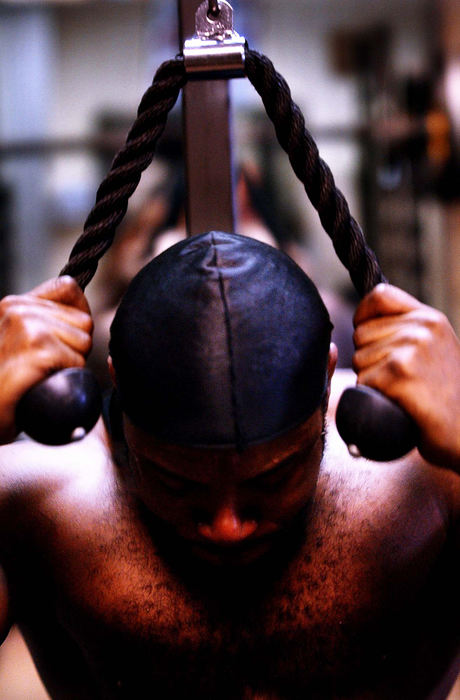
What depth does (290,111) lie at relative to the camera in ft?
1.84

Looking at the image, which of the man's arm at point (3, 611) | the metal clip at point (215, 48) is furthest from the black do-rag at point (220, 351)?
the man's arm at point (3, 611)

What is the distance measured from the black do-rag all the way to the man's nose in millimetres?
56

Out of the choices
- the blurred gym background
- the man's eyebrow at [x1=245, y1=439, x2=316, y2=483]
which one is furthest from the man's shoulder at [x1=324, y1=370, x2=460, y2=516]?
the blurred gym background

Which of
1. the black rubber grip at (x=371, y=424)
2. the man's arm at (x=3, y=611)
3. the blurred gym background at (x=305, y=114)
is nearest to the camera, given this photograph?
the black rubber grip at (x=371, y=424)

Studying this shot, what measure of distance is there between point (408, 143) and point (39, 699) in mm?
1582

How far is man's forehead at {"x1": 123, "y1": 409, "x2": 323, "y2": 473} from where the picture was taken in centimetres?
53

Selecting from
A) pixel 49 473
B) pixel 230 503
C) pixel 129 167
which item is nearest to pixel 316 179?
pixel 129 167

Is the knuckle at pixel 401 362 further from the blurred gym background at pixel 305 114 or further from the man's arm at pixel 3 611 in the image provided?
the blurred gym background at pixel 305 114

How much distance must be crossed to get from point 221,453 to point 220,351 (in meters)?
0.07

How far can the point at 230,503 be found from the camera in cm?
55

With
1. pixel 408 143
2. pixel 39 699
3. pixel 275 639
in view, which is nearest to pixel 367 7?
pixel 408 143

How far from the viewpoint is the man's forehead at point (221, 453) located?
0.53m

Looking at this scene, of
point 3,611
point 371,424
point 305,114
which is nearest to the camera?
point 371,424

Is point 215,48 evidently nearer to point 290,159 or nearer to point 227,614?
point 290,159
